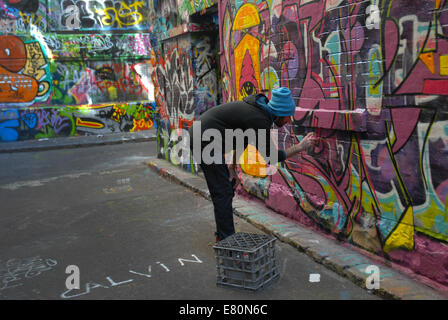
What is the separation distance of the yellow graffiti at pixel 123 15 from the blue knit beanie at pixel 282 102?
49.2ft

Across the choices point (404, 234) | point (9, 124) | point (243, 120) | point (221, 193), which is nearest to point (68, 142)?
point (9, 124)

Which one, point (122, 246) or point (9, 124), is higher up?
point (9, 124)

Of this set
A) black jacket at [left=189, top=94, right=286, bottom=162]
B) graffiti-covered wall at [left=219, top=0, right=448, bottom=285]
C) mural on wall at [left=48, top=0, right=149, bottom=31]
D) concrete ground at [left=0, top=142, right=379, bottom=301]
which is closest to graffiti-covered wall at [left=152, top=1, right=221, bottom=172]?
concrete ground at [left=0, top=142, right=379, bottom=301]

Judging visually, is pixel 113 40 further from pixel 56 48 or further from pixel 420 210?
pixel 420 210

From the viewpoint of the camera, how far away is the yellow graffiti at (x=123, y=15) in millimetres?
17422

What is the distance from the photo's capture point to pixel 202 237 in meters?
5.33

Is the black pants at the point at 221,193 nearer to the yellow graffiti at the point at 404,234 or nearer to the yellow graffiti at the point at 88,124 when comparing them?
the yellow graffiti at the point at 404,234

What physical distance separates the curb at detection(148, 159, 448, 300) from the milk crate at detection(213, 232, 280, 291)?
2.13ft

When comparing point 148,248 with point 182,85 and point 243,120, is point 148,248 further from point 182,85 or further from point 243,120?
point 182,85

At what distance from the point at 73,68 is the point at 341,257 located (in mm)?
15108

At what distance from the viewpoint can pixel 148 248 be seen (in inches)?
199

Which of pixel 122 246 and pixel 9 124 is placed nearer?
pixel 122 246
